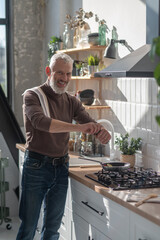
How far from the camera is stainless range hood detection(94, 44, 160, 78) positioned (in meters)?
2.87

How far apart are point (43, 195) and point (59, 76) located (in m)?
0.93

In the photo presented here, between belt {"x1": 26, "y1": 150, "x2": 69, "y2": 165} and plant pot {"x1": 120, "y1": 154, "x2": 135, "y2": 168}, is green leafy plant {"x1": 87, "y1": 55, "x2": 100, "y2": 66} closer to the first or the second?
plant pot {"x1": 120, "y1": 154, "x2": 135, "y2": 168}

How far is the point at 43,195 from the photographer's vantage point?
3.37 metres

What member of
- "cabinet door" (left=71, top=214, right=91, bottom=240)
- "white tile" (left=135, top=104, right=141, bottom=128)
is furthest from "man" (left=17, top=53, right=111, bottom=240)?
"white tile" (left=135, top=104, right=141, bottom=128)

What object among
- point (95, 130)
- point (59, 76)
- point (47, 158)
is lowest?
point (47, 158)

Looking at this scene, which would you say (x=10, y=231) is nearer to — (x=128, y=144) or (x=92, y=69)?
(x=128, y=144)

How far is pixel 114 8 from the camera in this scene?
4.04m

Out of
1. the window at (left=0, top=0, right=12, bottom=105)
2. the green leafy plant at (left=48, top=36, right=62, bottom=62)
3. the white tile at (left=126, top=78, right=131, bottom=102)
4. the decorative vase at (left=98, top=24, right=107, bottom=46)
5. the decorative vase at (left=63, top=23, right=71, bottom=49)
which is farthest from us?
the window at (left=0, top=0, right=12, bottom=105)

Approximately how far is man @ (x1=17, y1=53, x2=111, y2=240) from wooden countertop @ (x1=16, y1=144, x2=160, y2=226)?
0.16 m

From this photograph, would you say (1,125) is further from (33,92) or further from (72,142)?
(33,92)

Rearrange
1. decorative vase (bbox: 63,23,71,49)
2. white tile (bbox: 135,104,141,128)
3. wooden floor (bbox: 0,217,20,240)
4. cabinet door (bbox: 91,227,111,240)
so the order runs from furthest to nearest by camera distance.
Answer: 1. decorative vase (bbox: 63,23,71,49)
2. wooden floor (bbox: 0,217,20,240)
3. white tile (bbox: 135,104,141,128)
4. cabinet door (bbox: 91,227,111,240)

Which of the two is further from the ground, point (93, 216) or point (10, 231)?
point (93, 216)

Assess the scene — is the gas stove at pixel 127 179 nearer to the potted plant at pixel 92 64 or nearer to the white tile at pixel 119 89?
the white tile at pixel 119 89

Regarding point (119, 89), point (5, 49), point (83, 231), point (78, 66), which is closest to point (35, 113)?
point (83, 231)
